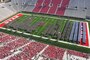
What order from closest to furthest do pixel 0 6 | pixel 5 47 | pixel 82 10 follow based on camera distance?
pixel 5 47 < pixel 82 10 < pixel 0 6

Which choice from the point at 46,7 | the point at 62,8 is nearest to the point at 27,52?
the point at 62,8

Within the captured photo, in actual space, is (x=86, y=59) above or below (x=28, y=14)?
above

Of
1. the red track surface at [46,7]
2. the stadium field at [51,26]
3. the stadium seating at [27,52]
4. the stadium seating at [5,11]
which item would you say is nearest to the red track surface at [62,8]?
the stadium field at [51,26]


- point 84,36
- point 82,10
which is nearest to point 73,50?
point 84,36

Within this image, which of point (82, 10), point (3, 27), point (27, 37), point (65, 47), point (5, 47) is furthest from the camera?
point (82, 10)

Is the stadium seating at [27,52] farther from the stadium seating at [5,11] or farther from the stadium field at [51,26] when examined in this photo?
the stadium seating at [5,11]

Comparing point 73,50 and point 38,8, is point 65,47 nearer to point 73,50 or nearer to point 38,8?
point 73,50

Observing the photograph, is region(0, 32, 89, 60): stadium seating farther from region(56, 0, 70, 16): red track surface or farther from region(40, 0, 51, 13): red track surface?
region(40, 0, 51, 13): red track surface

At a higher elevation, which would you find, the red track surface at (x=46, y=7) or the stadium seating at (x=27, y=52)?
the stadium seating at (x=27, y=52)

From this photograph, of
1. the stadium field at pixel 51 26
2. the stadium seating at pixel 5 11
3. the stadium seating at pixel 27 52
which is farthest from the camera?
the stadium seating at pixel 5 11

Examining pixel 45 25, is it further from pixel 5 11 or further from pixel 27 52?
pixel 5 11

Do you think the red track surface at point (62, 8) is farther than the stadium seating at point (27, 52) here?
Yes
